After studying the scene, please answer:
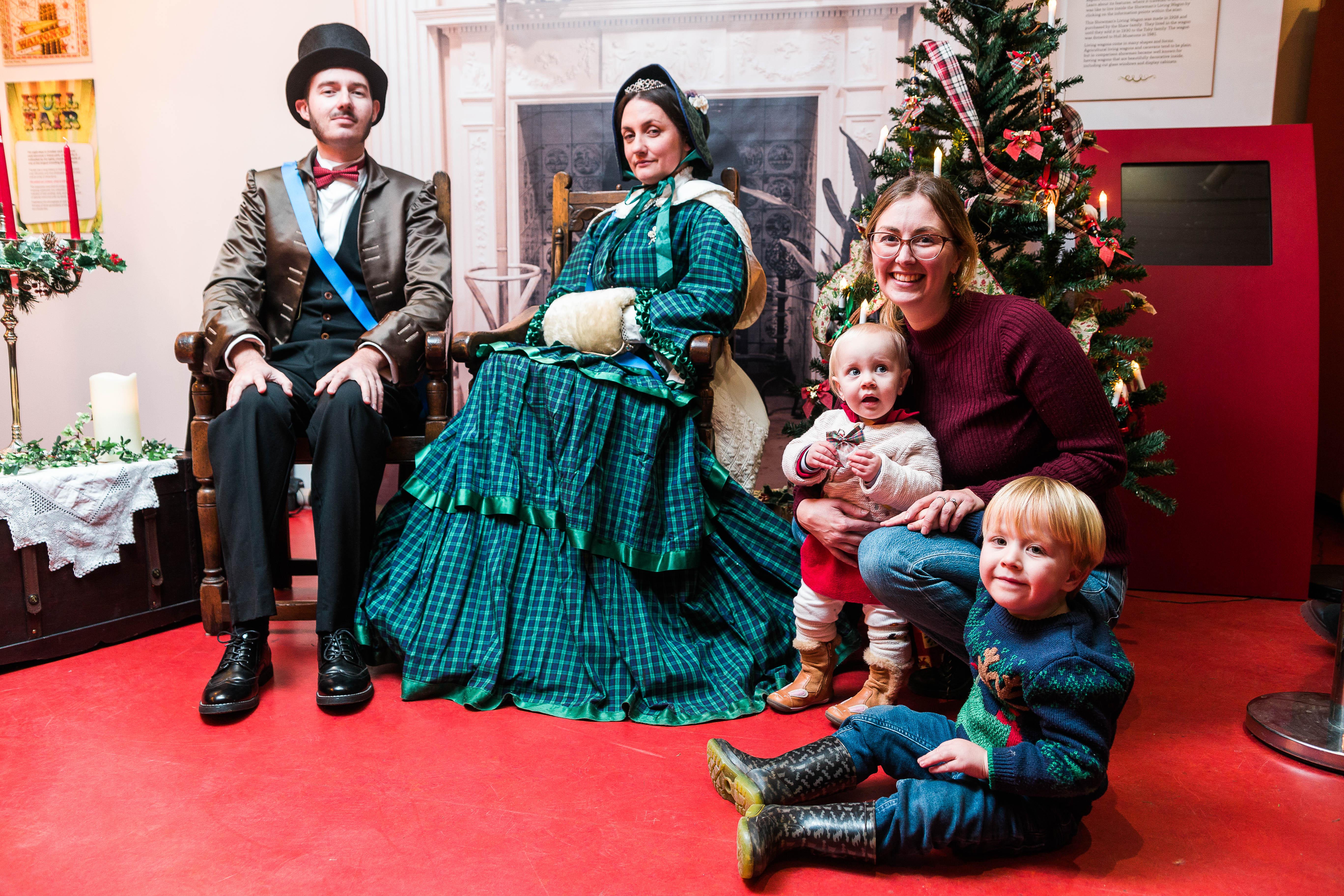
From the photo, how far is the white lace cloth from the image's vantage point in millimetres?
2301

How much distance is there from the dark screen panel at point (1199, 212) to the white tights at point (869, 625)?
199cm

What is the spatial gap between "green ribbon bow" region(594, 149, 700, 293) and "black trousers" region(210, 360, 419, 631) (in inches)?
37.5

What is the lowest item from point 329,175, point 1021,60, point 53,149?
point 329,175

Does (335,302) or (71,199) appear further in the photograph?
(335,302)

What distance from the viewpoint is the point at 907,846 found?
1.46m

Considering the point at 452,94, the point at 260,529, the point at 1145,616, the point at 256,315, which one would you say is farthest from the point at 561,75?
the point at 1145,616

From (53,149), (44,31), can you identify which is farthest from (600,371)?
(44,31)

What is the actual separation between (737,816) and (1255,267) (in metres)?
2.79

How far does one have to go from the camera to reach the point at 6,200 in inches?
95.7

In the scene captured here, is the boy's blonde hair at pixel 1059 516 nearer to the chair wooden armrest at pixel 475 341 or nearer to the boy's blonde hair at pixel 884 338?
the boy's blonde hair at pixel 884 338

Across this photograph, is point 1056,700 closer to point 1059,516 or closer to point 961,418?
point 1059,516

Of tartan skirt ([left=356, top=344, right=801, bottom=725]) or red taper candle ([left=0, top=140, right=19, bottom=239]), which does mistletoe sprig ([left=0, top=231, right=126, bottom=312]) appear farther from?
tartan skirt ([left=356, top=344, right=801, bottom=725])

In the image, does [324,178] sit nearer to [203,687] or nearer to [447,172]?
[447,172]

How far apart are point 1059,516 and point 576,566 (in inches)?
50.8
